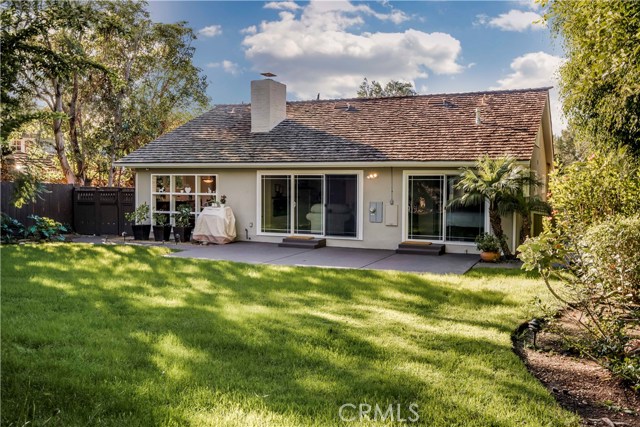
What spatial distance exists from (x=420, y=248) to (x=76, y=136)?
21942 mm

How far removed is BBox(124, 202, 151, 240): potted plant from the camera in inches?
667

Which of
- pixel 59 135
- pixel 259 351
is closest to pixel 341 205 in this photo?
pixel 259 351

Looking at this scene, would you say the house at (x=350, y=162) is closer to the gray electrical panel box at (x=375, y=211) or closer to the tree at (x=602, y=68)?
the gray electrical panel box at (x=375, y=211)

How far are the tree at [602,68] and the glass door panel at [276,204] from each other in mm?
8331

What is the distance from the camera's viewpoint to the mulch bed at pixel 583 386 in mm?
4129

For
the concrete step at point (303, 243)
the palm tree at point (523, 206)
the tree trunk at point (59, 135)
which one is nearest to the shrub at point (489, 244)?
the palm tree at point (523, 206)

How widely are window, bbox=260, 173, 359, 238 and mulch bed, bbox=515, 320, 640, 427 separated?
962 cm

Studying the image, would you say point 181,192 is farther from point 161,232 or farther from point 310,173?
point 310,173

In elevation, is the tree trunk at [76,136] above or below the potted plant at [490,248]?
above

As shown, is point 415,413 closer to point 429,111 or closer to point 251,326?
point 251,326

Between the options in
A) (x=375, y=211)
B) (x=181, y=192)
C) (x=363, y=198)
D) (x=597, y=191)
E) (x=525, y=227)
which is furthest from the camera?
(x=181, y=192)

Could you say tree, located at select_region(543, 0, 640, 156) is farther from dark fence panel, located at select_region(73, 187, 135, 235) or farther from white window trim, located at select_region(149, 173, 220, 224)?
dark fence panel, located at select_region(73, 187, 135, 235)

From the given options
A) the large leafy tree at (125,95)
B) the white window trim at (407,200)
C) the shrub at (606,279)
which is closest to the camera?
the shrub at (606,279)

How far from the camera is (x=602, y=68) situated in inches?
211
